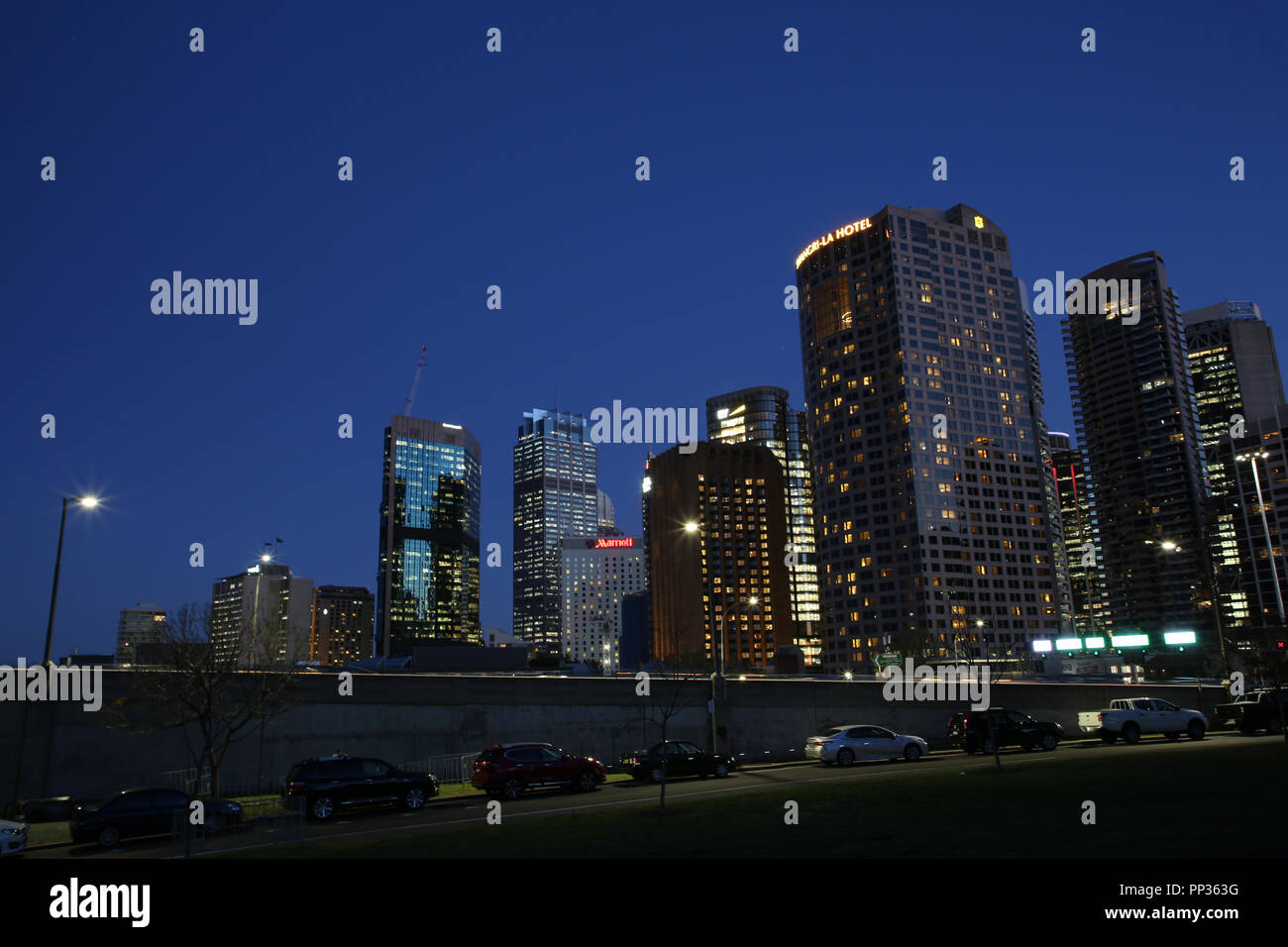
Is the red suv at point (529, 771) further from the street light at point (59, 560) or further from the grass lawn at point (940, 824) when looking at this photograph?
the street light at point (59, 560)

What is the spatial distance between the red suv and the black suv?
6.90ft

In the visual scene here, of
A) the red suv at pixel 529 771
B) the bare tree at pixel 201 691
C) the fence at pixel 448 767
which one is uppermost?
the bare tree at pixel 201 691

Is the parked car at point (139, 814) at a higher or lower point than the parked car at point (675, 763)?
higher

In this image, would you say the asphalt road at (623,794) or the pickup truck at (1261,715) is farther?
the pickup truck at (1261,715)

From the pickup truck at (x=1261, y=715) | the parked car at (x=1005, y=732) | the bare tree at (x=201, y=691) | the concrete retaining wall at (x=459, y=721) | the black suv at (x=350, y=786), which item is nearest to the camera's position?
the black suv at (x=350, y=786)

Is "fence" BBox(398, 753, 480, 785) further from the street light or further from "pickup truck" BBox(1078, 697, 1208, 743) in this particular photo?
"pickup truck" BBox(1078, 697, 1208, 743)

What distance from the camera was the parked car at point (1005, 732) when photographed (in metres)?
34.4

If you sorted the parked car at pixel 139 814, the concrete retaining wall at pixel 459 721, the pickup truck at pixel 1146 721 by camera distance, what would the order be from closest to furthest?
the parked car at pixel 139 814
the concrete retaining wall at pixel 459 721
the pickup truck at pixel 1146 721

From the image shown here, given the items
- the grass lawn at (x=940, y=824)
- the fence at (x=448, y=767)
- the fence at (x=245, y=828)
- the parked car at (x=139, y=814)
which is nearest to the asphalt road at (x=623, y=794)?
the fence at (x=245, y=828)

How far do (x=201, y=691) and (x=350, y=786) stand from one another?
18.8 ft

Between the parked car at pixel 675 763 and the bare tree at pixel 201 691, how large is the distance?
12.2 m
